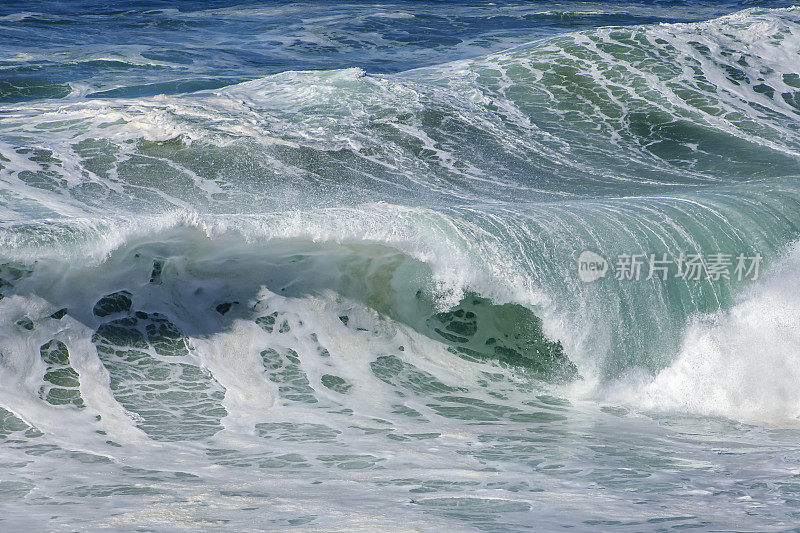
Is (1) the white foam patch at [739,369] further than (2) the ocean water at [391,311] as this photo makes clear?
Yes

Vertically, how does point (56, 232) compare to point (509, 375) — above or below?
above

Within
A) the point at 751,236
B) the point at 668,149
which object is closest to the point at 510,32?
the point at 668,149

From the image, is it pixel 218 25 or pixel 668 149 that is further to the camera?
pixel 218 25

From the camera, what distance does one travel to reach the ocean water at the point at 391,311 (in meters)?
4.24

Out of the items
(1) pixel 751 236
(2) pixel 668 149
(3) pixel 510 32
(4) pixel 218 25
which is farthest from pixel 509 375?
(4) pixel 218 25

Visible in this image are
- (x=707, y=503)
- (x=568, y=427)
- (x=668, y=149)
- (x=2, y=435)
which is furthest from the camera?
(x=668, y=149)

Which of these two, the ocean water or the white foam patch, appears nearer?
the ocean water

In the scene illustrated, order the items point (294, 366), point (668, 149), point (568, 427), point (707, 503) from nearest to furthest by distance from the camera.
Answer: point (707, 503)
point (568, 427)
point (294, 366)
point (668, 149)

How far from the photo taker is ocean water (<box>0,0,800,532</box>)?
4.24 metres

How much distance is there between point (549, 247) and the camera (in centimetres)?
682

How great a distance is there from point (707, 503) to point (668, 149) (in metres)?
7.90

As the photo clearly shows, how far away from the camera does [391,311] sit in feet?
22.8

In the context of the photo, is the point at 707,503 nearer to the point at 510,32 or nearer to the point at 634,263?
the point at 634,263

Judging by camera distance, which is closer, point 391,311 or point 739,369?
point 739,369
